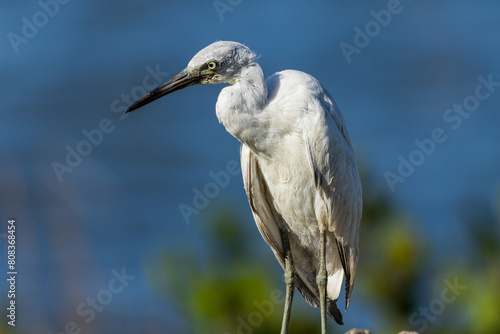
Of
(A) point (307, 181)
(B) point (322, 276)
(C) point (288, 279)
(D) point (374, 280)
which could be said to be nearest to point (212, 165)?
(D) point (374, 280)

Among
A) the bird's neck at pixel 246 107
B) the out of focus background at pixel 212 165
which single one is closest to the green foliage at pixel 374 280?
the out of focus background at pixel 212 165

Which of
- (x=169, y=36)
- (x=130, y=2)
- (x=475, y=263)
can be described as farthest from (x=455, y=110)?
(x=130, y=2)

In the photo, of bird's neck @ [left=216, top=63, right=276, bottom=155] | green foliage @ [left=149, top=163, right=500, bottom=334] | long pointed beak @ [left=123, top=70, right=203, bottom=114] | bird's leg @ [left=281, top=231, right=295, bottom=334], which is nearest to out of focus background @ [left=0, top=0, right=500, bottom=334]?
green foliage @ [left=149, top=163, right=500, bottom=334]

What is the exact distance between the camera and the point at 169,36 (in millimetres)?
17391

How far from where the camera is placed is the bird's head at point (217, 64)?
14.9 ft

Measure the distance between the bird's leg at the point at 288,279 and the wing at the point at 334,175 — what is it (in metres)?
0.33

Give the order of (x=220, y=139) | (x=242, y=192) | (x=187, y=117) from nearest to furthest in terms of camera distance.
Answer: (x=242, y=192) < (x=220, y=139) < (x=187, y=117)

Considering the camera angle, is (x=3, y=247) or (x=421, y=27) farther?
(x=421, y=27)

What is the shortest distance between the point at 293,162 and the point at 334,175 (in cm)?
27

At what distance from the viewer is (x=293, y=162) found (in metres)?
4.77

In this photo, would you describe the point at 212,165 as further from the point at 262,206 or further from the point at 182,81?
the point at 182,81

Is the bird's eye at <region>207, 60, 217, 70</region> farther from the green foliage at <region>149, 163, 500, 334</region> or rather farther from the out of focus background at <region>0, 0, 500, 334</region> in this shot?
the green foliage at <region>149, 163, 500, 334</region>

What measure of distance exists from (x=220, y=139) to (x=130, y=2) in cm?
764

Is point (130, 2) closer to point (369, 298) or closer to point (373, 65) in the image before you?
point (373, 65)
